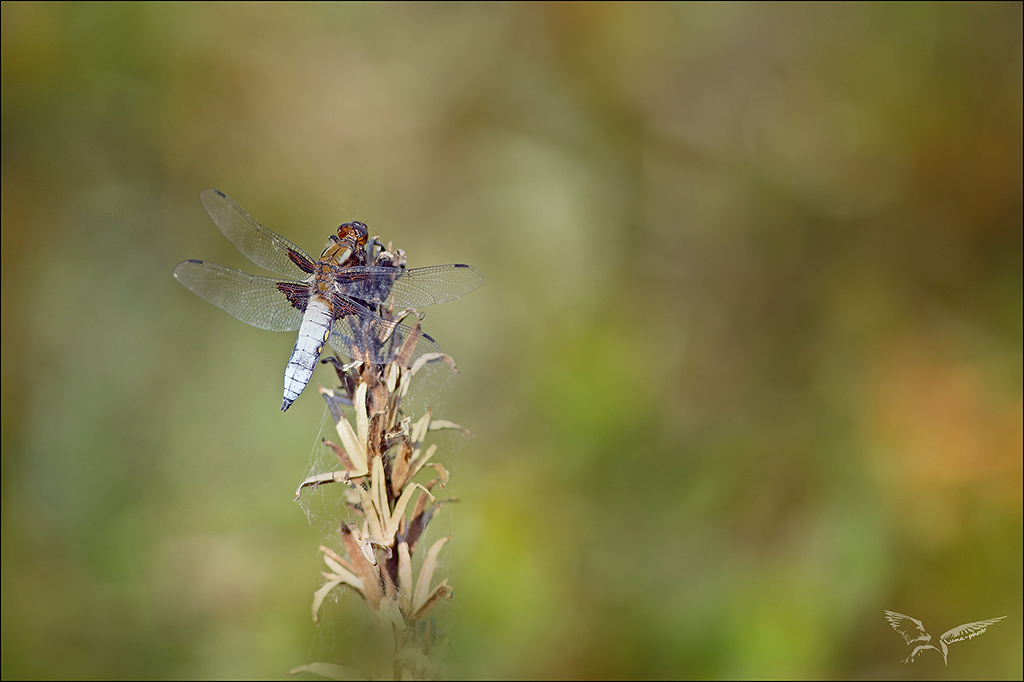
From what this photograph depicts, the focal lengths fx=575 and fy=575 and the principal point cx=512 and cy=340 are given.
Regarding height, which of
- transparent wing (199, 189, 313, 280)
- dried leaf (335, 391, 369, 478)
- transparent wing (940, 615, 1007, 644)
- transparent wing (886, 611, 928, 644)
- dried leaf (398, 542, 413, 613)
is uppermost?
transparent wing (199, 189, 313, 280)

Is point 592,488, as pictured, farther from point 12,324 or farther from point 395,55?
point 12,324

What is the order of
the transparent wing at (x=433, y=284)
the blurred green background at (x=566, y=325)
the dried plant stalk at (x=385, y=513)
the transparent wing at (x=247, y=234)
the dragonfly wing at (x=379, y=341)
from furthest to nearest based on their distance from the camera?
the blurred green background at (x=566, y=325)
the transparent wing at (x=247, y=234)
the transparent wing at (x=433, y=284)
the dragonfly wing at (x=379, y=341)
the dried plant stalk at (x=385, y=513)

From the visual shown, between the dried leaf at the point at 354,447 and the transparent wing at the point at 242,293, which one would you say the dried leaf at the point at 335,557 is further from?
the transparent wing at the point at 242,293

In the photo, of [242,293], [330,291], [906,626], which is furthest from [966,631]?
[242,293]

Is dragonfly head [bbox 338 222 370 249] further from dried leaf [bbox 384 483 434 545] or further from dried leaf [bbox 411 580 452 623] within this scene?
dried leaf [bbox 411 580 452 623]

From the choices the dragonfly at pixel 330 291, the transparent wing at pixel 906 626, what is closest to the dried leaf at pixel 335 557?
the dragonfly at pixel 330 291

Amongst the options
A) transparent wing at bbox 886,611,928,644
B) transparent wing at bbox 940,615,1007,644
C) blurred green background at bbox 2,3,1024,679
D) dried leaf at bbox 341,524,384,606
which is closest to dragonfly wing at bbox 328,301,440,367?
dried leaf at bbox 341,524,384,606
